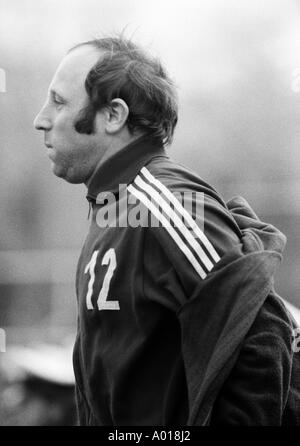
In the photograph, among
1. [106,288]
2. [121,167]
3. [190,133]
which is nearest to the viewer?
[106,288]

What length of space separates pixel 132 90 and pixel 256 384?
83 cm

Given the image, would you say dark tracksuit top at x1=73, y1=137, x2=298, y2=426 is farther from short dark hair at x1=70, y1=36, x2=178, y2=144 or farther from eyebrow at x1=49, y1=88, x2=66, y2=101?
eyebrow at x1=49, y1=88, x2=66, y2=101

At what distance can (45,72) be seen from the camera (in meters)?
6.06

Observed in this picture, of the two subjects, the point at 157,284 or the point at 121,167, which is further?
the point at 121,167

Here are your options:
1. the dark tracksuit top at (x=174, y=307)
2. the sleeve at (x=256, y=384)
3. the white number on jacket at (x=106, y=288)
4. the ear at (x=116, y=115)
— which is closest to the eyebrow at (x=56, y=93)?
the ear at (x=116, y=115)

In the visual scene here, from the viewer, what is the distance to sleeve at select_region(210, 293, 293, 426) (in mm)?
1784

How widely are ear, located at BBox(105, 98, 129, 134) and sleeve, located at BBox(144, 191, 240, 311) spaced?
0.34 metres

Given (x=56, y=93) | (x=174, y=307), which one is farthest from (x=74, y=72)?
(x=174, y=307)

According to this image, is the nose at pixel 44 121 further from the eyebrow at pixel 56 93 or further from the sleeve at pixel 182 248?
the sleeve at pixel 182 248

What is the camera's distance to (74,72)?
2176mm

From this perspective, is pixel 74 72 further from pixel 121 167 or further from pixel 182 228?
pixel 182 228

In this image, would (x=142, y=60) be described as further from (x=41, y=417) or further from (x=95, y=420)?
(x=41, y=417)

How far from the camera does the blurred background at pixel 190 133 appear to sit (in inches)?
219

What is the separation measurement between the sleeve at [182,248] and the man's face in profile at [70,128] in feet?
1.19
